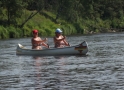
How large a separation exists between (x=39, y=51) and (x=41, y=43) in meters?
0.72

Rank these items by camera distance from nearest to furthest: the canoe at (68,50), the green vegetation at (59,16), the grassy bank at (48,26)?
the canoe at (68,50) → the grassy bank at (48,26) → the green vegetation at (59,16)

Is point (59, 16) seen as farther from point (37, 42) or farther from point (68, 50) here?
point (68, 50)

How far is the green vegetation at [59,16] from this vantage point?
6469 cm

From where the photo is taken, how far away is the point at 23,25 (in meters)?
65.6

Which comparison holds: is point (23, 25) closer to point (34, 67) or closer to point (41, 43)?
point (41, 43)

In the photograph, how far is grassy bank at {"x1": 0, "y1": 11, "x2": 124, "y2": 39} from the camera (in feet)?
200

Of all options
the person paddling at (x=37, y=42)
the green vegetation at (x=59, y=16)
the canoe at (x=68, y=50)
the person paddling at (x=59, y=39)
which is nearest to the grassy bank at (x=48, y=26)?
the green vegetation at (x=59, y=16)

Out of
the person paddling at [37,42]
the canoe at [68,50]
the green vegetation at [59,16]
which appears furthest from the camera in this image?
the green vegetation at [59,16]

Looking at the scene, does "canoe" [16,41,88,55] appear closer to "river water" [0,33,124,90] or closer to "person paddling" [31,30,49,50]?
"person paddling" [31,30,49,50]

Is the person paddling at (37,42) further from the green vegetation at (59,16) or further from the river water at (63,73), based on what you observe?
the green vegetation at (59,16)

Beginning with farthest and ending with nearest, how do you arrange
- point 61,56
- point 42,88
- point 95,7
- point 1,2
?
point 95,7
point 1,2
point 61,56
point 42,88

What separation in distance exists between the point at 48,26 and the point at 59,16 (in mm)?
8570

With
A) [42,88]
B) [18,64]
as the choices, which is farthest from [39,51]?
[42,88]

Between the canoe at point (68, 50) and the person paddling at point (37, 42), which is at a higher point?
the person paddling at point (37, 42)
